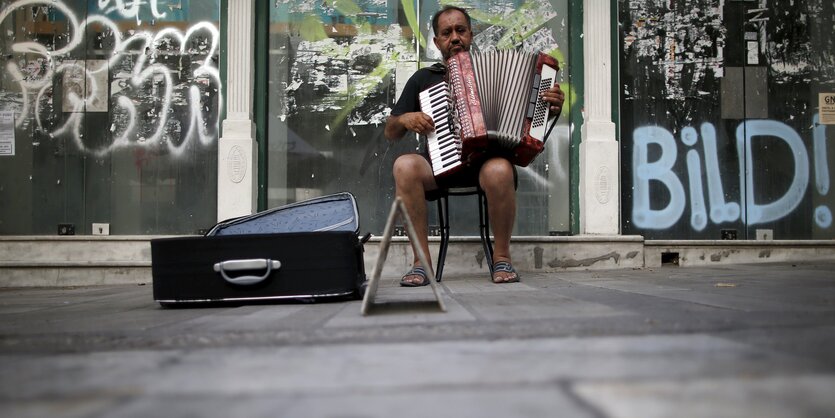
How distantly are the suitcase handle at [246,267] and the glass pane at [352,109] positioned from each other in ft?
9.20

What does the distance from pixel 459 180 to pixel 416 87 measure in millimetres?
691

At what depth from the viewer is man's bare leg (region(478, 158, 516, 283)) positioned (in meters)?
3.71

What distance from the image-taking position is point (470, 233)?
565 centimetres

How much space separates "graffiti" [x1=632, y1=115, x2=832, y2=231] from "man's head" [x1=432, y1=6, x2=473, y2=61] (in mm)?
2376

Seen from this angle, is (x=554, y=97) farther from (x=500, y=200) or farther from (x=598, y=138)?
(x=598, y=138)

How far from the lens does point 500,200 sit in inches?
148

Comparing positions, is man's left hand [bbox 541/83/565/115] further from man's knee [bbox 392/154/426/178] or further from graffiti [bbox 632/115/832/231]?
graffiti [bbox 632/115/832/231]

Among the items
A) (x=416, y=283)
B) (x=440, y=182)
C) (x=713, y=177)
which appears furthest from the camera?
(x=713, y=177)

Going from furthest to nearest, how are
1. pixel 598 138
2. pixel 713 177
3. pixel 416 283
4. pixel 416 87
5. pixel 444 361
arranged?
pixel 713 177 < pixel 598 138 < pixel 416 87 < pixel 416 283 < pixel 444 361

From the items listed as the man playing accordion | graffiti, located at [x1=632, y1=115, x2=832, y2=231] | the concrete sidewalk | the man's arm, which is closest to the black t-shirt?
the man playing accordion

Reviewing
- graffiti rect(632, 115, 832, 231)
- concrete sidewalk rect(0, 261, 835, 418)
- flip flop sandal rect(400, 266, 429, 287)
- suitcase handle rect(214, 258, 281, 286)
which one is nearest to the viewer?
concrete sidewalk rect(0, 261, 835, 418)

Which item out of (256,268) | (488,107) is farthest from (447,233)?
(256,268)

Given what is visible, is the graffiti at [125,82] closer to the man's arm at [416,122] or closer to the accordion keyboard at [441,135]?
the man's arm at [416,122]

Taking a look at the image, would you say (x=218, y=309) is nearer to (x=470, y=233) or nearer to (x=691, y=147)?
(x=470, y=233)
